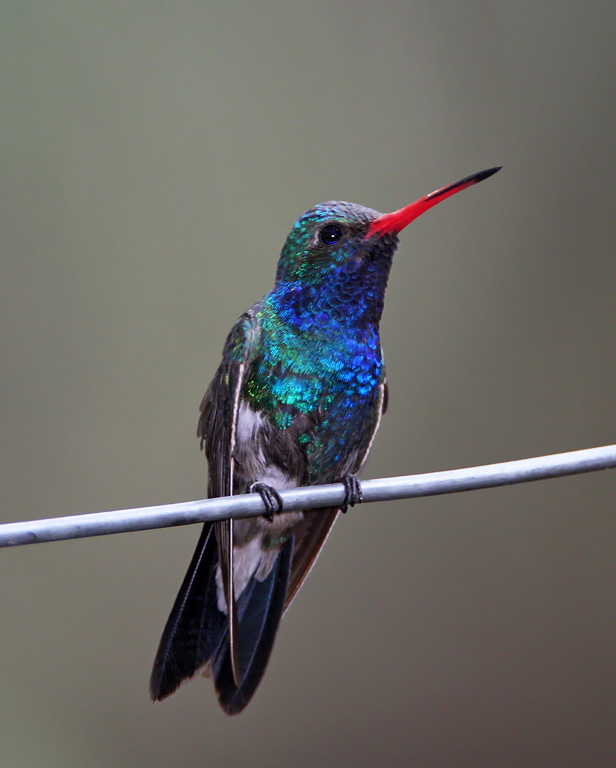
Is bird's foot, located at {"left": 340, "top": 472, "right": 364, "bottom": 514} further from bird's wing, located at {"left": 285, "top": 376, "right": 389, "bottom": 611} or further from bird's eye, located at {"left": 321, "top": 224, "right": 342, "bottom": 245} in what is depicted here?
bird's eye, located at {"left": 321, "top": 224, "right": 342, "bottom": 245}

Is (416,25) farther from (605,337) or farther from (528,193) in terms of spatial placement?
(605,337)

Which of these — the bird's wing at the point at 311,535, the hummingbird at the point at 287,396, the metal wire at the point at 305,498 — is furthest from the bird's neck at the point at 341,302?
the metal wire at the point at 305,498

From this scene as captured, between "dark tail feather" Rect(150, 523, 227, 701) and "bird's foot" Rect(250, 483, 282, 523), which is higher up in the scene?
"bird's foot" Rect(250, 483, 282, 523)

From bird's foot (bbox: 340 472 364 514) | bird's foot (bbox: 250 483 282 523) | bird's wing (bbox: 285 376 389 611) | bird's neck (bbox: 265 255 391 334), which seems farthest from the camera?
bird's wing (bbox: 285 376 389 611)

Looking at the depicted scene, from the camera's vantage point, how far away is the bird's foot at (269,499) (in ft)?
2.81

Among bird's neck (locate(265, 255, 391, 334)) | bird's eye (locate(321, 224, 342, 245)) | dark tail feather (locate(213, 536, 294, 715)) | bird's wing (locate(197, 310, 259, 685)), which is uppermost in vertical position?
bird's eye (locate(321, 224, 342, 245))

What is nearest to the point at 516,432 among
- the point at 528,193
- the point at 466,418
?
the point at 466,418

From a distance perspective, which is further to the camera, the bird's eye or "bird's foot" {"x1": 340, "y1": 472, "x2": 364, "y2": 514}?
the bird's eye

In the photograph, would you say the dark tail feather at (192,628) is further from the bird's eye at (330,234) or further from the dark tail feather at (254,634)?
the bird's eye at (330,234)

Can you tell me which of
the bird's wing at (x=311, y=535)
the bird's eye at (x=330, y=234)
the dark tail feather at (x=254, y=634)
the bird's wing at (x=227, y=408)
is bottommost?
the dark tail feather at (x=254, y=634)

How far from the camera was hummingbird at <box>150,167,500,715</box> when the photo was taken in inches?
42.0

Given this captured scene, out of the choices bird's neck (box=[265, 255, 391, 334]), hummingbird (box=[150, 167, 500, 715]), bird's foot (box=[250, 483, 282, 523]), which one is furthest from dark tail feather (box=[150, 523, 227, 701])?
bird's neck (box=[265, 255, 391, 334])

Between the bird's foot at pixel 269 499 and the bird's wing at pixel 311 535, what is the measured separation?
17 cm

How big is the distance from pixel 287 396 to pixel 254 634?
363 millimetres
